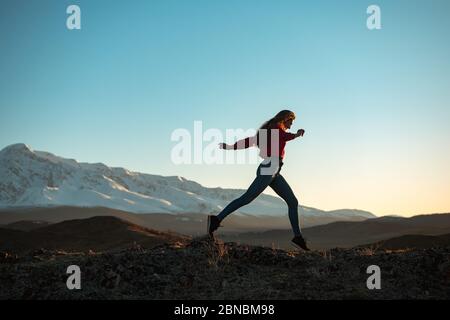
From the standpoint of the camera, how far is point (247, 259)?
6434 millimetres

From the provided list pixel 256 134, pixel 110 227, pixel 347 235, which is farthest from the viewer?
pixel 347 235

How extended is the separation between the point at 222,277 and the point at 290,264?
102 centimetres

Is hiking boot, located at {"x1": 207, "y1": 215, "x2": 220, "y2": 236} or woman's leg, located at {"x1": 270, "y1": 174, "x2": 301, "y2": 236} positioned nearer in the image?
hiking boot, located at {"x1": 207, "y1": 215, "x2": 220, "y2": 236}

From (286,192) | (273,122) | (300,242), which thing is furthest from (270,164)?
(300,242)

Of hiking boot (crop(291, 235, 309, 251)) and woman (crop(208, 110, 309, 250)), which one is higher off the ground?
woman (crop(208, 110, 309, 250))

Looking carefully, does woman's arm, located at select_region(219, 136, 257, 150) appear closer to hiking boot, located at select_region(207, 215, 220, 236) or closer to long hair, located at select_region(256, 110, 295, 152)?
long hair, located at select_region(256, 110, 295, 152)

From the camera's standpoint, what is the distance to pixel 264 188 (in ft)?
23.3

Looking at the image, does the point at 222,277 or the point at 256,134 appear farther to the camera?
the point at 256,134

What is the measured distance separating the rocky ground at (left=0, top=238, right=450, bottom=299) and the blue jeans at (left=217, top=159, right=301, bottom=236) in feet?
1.97

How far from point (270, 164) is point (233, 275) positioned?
1.85m

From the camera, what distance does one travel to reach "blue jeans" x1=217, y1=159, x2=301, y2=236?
703 cm

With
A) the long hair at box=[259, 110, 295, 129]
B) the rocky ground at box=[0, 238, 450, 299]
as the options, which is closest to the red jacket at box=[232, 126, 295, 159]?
the long hair at box=[259, 110, 295, 129]
